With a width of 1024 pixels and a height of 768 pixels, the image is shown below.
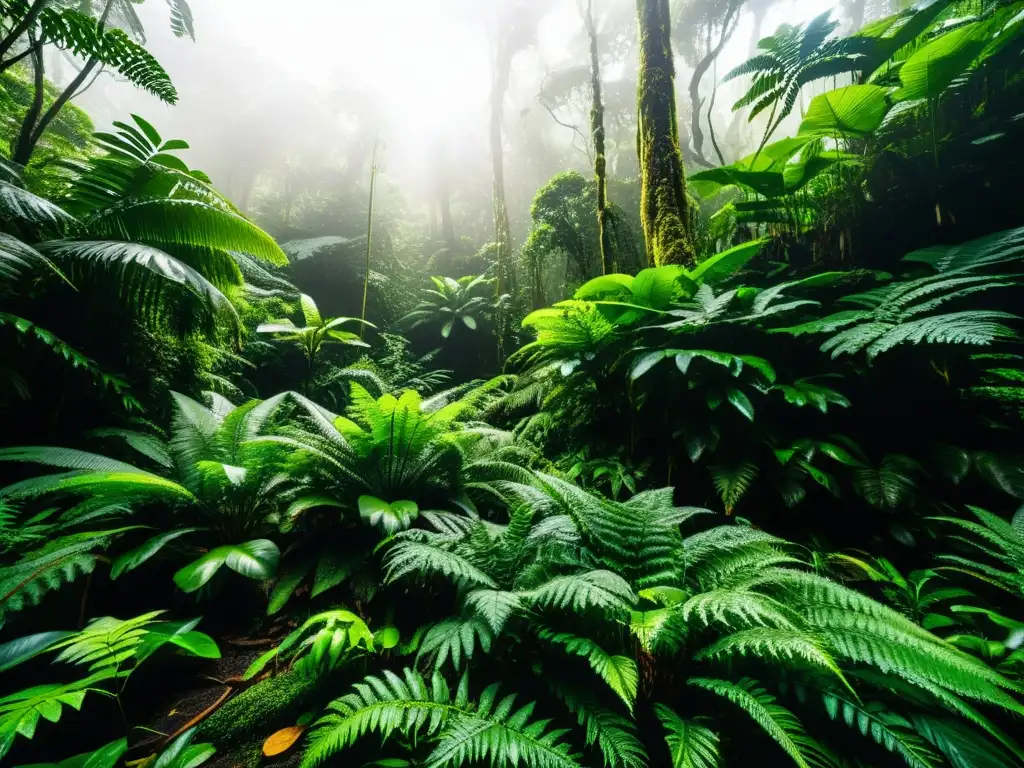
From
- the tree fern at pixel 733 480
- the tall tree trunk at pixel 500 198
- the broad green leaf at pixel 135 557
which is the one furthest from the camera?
the tall tree trunk at pixel 500 198

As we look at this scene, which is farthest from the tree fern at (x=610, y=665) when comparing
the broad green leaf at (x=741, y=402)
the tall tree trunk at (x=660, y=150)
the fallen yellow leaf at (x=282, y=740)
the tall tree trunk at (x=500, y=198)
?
the tall tree trunk at (x=500, y=198)

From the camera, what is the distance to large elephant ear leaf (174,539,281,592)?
4.41 ft

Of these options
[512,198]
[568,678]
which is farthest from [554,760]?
[512,198]

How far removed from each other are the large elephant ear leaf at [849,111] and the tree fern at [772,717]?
329 centimetres

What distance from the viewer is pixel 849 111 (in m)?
2.53

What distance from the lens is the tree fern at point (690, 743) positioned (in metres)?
0.74

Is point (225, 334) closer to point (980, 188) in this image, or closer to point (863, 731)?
point (863, 731)

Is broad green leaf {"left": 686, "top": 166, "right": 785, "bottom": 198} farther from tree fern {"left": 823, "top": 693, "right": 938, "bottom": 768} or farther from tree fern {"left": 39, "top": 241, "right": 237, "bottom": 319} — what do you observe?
tree fern {"left": 39, "top": 241, "right": 237, "bottom": 319}

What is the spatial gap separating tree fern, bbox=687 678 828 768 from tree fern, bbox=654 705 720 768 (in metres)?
0.09

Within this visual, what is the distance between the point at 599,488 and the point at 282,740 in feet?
5.65

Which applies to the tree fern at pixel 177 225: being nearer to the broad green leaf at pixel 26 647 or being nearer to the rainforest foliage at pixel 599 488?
the rainforest foliage at pixel 599 488

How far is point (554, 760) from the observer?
0.76 metres

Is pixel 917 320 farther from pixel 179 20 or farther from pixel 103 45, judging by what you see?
pixel 179 20

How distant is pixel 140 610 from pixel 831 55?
541 centimetres
